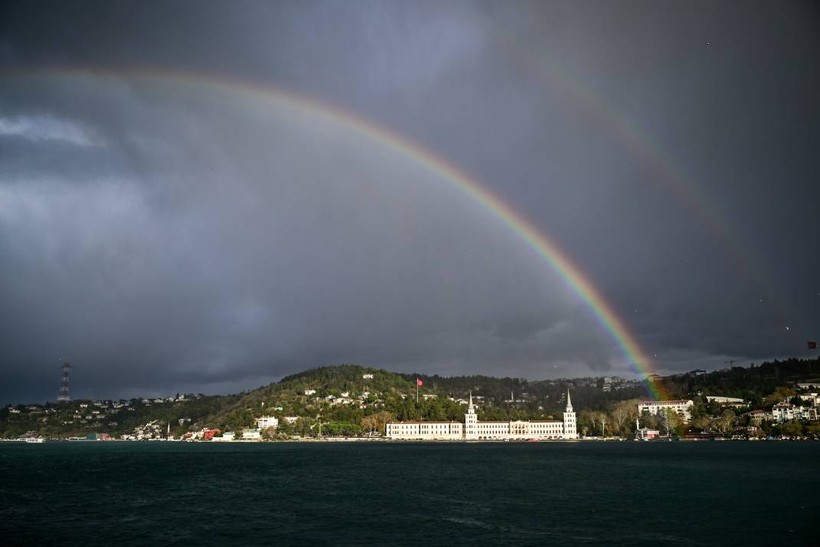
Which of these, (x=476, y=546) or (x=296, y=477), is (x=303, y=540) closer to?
(x=476, y=546)

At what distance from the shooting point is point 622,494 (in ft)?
211

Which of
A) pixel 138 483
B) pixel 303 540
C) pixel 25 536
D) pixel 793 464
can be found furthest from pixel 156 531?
pixel 793 464

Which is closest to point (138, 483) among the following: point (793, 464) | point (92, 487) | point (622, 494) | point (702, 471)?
point (92, 487)

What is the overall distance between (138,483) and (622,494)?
57.6 meters

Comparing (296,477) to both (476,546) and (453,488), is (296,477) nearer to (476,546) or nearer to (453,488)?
(453,488)

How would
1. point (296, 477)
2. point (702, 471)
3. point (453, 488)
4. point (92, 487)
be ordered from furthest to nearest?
point (702, 471), point (296, 477), point (92, 487), point (453, 488)

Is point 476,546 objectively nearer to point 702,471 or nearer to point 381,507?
point 381,507

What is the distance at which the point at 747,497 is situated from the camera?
198ft

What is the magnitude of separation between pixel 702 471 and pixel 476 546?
68071mm

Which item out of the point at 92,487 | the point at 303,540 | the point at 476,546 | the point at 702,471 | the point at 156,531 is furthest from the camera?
the point at 702,471

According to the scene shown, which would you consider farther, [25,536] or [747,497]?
[747,497]

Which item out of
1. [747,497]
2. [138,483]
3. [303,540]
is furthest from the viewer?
[138,483]

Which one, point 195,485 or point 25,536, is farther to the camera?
point 195,485

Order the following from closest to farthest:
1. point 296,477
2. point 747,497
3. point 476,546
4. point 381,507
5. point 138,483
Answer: point 476,546 → point 381,507 → point 747,497 → point 138,483 → point 296,477
